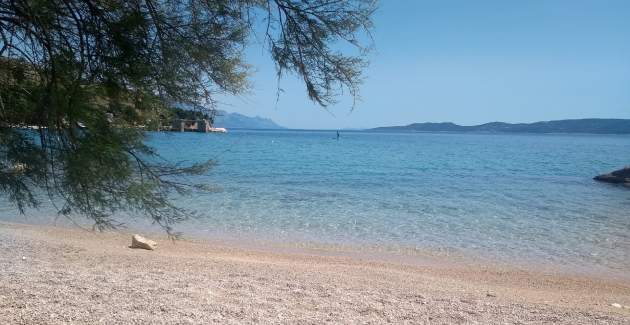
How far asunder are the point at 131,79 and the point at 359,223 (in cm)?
995

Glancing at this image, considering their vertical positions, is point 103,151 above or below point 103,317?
above

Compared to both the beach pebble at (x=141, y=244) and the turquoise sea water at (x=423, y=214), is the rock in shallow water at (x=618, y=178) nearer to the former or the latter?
the turquoise sea water at (x=423, y=214)

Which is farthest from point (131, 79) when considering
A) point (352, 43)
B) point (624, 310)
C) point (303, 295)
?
point (624, 310)

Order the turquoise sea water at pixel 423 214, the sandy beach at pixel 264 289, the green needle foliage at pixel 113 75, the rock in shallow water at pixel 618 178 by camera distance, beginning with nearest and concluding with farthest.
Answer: the green needle foliage at pixel 113 75
the sandy beach at pixel 264 289
the turquoise sea water at pixel 423 214
the rock in shallow water at pixel 618 178

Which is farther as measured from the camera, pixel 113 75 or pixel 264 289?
pixel 264 289

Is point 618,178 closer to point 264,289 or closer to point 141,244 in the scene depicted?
point 141,244

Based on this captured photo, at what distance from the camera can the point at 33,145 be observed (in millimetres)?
3391

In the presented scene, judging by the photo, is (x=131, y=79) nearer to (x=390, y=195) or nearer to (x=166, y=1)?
(x=166, y=1)

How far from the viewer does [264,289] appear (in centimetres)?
610

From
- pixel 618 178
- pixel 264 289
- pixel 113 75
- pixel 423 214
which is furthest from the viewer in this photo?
pixel 618 178

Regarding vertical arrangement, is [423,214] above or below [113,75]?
below

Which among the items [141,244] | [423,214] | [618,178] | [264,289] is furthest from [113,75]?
[618,178]

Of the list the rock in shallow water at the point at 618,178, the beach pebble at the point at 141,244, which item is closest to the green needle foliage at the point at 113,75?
the beach pebble at the point at 141,244

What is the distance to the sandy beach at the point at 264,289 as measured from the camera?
4848mm
